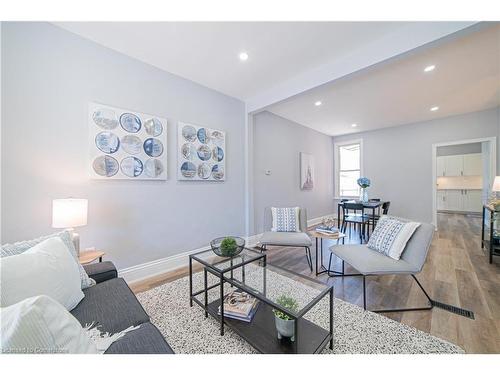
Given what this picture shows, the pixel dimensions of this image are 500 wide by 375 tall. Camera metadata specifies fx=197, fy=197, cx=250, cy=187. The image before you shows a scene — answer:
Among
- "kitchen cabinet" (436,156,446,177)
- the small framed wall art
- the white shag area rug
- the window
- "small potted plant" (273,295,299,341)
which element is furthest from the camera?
"kitchen cabinet" (436,156,446,177)

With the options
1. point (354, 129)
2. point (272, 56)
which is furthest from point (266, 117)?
point (354, 129)

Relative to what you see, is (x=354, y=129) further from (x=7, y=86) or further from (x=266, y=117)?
(x=7, y=86)

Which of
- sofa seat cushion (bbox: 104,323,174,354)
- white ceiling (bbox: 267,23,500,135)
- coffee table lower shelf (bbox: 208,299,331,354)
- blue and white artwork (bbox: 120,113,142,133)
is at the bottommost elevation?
coffee table lower shelf (bbox: 208,299,331,354)

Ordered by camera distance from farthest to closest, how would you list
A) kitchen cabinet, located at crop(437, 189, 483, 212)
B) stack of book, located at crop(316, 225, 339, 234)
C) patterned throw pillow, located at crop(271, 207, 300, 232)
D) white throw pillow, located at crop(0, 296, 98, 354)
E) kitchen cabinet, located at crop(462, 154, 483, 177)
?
kitchen cabinet, located at crop(437, 189, 483, 212) < kitchen cabinet, located at crop(462, 154, 483, 177) < patterned throw pillow, located at crop(271, 207, 300, 232) < stack of book, located at crop(316, 225, 339, 234) < white throw pillow, located at crop(0, 296, 98, 354)

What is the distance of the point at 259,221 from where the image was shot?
3936 mm

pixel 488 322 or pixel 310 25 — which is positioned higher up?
pixel 310 25

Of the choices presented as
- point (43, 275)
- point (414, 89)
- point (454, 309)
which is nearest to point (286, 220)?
point (454, 309)

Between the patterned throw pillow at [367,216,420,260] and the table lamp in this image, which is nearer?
the table lamp

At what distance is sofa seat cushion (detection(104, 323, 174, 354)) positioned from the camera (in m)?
0.83

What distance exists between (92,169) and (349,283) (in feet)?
10.2

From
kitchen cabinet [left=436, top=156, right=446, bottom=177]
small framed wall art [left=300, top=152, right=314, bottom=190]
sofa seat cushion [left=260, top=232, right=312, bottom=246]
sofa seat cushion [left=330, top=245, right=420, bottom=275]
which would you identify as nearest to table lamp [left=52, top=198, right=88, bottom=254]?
sofa seat cushion [left=260, top=232, right=312, bottom=246]

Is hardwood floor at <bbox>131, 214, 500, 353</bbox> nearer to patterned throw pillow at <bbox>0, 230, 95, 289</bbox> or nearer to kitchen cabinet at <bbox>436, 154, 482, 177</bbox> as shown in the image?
patterned throw pillow at <bbox>0, 230, 95, 289</bbox>

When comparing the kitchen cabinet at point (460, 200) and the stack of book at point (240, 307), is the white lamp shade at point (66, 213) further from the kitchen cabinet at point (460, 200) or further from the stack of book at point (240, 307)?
the kitchen cabinet at point (460, 200)

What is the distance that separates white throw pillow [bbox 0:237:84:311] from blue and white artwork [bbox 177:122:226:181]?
1.65 meters
